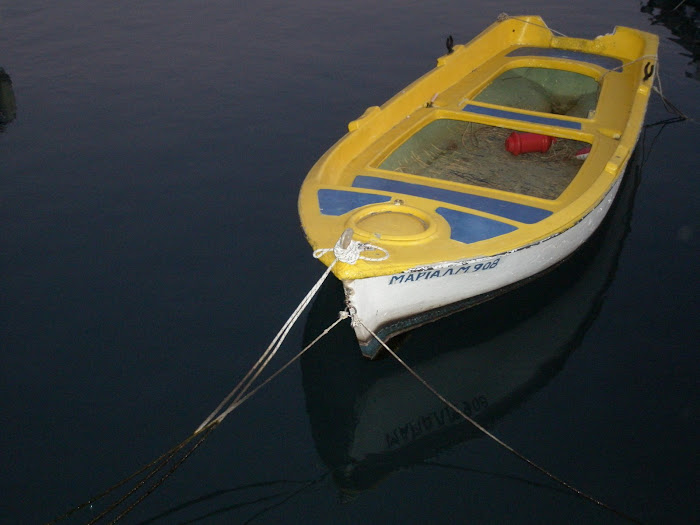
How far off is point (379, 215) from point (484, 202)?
5.66 feet

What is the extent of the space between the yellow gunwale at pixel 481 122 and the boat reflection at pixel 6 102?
1028cm

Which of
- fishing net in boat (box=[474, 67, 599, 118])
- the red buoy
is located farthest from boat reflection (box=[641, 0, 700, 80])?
the red buoy

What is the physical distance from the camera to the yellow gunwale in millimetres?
8414

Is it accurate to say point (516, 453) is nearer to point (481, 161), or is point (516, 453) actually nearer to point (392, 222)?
point (392, 222)

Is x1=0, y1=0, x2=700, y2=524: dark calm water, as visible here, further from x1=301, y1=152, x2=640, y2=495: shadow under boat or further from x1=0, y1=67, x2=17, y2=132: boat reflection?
x1=0, y1=67, x2=17, y2=132: boat reflection

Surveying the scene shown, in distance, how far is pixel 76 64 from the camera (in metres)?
19.1

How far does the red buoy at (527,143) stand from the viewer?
12742mm

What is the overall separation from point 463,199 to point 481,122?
10.1 ft

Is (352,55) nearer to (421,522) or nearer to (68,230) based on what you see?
(68,230)

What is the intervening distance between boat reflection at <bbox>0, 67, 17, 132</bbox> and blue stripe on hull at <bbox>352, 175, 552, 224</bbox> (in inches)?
429

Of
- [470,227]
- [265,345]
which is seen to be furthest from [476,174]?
[265,345]

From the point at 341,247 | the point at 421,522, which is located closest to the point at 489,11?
the point at 341,247

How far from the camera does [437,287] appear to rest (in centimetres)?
875

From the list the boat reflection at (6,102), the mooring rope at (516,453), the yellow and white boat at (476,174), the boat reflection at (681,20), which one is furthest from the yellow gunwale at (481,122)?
the boat reflection at (6,102)
